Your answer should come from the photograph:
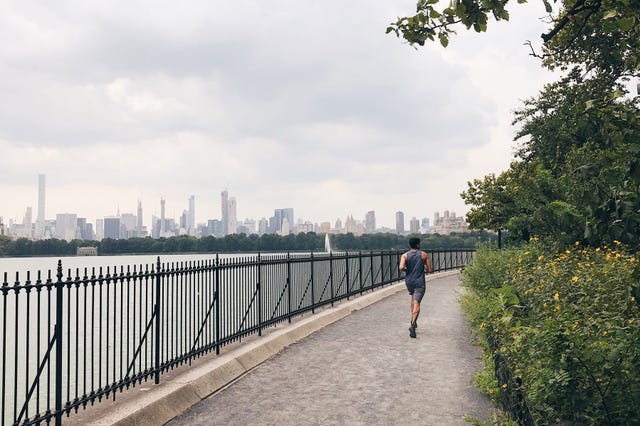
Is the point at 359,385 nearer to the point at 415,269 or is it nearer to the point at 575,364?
the point at 575,364

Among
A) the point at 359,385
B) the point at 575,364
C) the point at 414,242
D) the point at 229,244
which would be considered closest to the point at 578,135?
the point at 414,242

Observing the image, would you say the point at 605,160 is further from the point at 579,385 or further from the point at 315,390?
the point at 315,390

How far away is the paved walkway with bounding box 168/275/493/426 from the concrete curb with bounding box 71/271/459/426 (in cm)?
15

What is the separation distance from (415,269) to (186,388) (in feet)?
20.2

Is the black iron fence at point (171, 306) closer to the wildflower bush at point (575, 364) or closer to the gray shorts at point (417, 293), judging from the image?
the gray shorts at point (417, 293)

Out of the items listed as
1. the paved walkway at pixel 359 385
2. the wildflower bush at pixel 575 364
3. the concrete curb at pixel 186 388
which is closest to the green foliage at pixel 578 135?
the wildflower bush at pixel 575 364

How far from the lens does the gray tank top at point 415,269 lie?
11938 millimetres

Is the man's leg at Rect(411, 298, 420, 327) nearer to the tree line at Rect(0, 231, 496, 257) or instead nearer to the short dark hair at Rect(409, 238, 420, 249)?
the short dark hair at Rect(409, 238, 420, 249)

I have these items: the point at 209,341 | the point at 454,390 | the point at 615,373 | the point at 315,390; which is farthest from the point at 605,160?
the point at 209,341

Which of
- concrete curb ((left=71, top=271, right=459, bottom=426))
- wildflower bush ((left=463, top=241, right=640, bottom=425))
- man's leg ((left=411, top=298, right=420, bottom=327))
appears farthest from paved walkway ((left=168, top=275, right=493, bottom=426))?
wildflower bush ((left=463, top=241, right=640, bottom=425))

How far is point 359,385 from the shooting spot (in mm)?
7777

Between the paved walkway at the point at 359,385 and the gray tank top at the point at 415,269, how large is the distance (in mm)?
1100

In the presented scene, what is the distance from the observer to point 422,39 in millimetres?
5125

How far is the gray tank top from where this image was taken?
1194 cm
